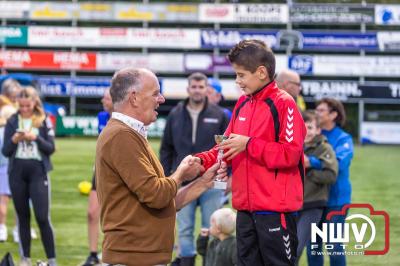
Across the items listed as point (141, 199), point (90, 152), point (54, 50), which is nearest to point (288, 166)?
point (141, 199)

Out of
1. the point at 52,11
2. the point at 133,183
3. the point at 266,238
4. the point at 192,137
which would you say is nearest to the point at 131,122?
the point at 133,183

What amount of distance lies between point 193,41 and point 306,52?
4798 millimetres

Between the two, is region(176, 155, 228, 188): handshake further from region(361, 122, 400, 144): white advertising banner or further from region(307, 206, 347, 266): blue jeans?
region(361, 122, 400, 144): white advertising banner

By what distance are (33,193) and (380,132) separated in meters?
25.5

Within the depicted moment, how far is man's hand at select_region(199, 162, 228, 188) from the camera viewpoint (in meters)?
5.64

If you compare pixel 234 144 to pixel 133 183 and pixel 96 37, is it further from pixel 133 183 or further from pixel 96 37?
pixel 96 37

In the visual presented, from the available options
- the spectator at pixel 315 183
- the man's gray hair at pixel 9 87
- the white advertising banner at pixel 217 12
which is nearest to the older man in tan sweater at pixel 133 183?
the spectator at pixel 315 183

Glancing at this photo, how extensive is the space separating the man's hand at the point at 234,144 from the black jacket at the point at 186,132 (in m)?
3.66

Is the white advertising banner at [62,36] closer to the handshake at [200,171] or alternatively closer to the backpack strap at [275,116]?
the handshake at [200,171]

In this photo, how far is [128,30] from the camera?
36812mm

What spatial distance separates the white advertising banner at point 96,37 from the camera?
36.6 meters

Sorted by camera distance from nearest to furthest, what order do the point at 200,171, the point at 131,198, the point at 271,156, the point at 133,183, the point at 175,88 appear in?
the point at 133,183 → the point at 131,198 → the point at 271,156 → the point at 200,171 → the point at 175,88

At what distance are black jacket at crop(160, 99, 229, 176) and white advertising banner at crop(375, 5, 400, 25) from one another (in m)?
27.2

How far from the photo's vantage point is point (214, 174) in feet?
18.7
